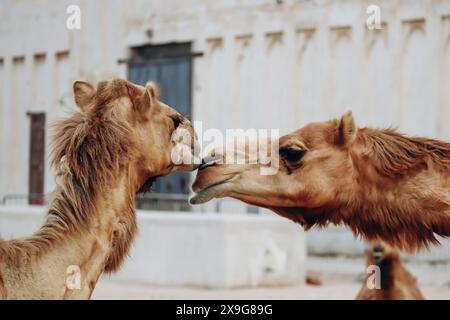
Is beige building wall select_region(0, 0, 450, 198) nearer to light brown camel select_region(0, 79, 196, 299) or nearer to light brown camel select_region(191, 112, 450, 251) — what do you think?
light brown camel select_region(191, 112, 450, 251)

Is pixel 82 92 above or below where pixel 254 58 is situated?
below

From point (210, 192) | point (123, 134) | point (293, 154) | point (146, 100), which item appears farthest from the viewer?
point (293, 154)

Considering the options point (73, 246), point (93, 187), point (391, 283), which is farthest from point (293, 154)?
point (391, 283)

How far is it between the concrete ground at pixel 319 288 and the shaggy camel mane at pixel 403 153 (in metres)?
6.03

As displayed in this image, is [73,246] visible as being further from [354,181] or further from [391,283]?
[391,283]

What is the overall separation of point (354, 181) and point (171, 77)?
426 inches

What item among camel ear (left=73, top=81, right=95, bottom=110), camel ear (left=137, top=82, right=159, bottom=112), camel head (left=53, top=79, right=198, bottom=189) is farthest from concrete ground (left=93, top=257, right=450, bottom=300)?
camel ear (left=137, top=82, right=159, bottom=112)

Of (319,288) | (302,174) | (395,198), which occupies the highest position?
(302,174)

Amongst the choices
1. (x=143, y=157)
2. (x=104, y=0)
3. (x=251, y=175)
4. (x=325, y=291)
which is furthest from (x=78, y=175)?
(x=104, y=0)

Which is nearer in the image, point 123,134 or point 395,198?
point 123,134

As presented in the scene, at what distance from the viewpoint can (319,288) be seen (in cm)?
1318

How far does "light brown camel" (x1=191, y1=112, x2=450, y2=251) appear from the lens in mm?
5605

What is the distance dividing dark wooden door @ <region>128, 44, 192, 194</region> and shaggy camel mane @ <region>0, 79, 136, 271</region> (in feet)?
34.2

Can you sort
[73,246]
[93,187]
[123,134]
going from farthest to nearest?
[123,134]
[93,187]
[73,246]
